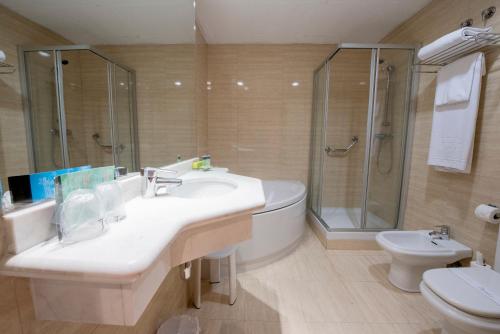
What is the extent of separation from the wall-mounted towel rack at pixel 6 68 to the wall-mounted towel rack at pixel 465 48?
2.24 meters

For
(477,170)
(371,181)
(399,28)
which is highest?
(399,28)

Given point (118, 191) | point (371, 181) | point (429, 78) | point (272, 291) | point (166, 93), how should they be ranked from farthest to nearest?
point (371, 181) < point (429, 78) < point (272, 291) < point (166, 93) < point (118, 191)

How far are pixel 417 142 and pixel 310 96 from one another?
4.46 ft

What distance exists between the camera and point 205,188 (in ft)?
4.73

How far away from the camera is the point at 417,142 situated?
6.95ft

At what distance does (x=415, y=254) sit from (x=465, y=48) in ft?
4.86

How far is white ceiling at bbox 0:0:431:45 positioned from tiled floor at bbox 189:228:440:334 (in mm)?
1637

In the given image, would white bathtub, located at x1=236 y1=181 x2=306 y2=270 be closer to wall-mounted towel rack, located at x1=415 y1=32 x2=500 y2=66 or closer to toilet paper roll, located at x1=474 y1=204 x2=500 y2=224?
toilet paper roll, located at x1=474 y1=204 x2=500 y2=224

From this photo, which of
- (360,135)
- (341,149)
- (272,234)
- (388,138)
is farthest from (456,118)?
(272,234)

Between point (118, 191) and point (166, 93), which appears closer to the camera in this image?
point (118, 191)

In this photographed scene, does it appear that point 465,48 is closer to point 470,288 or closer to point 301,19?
point 301,19

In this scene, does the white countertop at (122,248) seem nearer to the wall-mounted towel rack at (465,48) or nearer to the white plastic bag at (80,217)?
the white plastic bag at (80,217)

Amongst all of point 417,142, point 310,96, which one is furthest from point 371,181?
point 310,96

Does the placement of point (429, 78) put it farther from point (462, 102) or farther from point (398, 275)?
point (398, 275)
